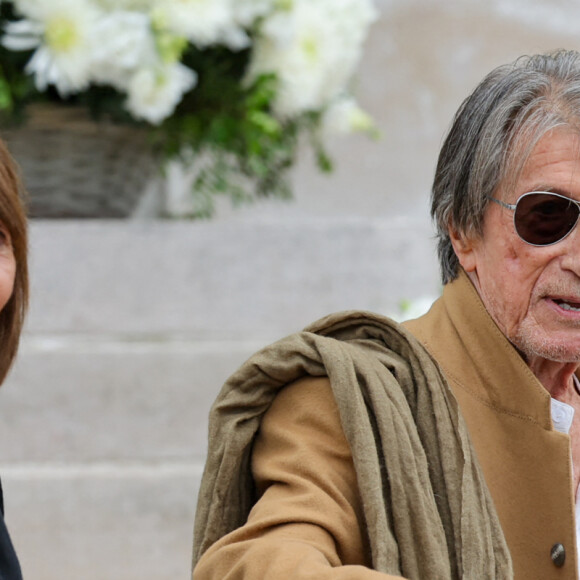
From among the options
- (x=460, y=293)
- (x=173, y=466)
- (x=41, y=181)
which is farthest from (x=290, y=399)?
(x=41, y=181)

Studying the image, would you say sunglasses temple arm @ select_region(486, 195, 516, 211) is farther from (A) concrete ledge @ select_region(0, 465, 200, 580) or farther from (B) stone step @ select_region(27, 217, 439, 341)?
(A) concrete ledge @ select_region(0, 465, 200, 580)

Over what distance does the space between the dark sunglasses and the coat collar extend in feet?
0.51

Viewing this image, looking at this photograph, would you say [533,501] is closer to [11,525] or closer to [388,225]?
[388,225]

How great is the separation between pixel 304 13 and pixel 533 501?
1.85 metres

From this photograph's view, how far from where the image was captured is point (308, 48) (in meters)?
3.40

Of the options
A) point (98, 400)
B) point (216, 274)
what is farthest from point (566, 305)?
point (98, 400)

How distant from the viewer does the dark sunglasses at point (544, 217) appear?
187 cm

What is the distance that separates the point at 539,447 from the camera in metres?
1.90

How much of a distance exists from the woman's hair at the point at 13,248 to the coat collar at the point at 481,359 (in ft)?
2.34

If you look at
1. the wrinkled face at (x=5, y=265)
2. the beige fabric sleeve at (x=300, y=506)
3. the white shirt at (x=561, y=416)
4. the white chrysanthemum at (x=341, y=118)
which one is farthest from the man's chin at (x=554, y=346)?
the white chrysanthemum at (x=341, y=118)

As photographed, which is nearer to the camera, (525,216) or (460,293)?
(525,216)

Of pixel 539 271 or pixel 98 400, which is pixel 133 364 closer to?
pixel 98 400

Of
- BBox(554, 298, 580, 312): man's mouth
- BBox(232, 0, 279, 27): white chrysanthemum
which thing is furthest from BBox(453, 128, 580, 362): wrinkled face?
BBox(232, 0, 279, 27): white chrysanthemum

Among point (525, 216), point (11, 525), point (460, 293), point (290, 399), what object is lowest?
point (11, 525)
